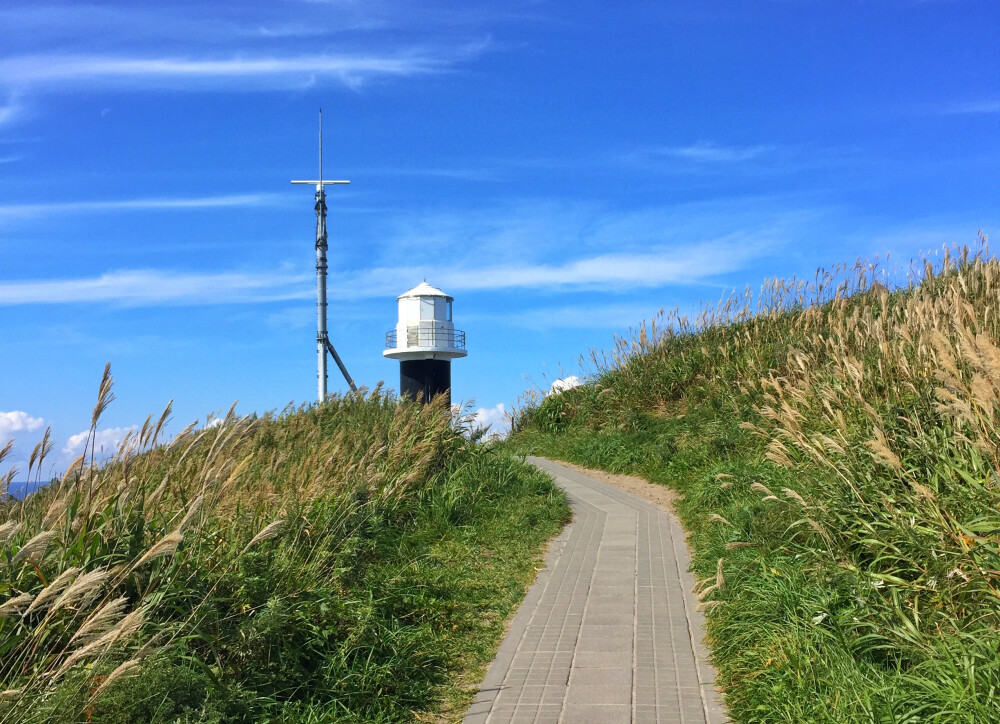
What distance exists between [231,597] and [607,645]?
2730 millimetres

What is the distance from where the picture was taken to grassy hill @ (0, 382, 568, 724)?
12.5 feet

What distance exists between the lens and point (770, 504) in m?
7.07

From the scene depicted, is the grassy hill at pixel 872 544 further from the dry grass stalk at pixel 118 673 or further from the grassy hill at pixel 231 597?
the dry grass stalk at pixel 118 673

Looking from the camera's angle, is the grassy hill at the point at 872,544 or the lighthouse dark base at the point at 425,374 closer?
the grassy hill at the point at 872,544

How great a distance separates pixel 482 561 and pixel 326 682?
3.19m

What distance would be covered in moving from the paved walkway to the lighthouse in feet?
74.2

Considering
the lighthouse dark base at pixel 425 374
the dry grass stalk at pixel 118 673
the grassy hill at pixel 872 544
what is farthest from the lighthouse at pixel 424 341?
the dry grass stalk at pixel 118 673

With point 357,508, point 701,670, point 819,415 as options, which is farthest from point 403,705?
point 819,415

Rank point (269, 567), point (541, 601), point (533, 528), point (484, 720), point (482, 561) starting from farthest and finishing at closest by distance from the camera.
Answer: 1. point (533, 528)
2. point (482, 561)
3. point (541, 601)
4. point (269, 567)
5. point (484, 720)

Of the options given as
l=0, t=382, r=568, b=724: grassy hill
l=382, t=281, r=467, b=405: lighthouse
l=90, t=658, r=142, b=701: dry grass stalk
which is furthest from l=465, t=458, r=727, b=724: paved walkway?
l=382, t=281, r=467, b=405: lighthouse

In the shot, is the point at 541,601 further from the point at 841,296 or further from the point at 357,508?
the point at 841,296

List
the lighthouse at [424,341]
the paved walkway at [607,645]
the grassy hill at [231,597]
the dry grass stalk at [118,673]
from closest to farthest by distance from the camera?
the dry grass stalk at [118,673]
the grassy hill at [231,597]
the paved walkway at [607,645]
the lighthouse at [424,341]

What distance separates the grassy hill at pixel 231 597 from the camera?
3799 mm

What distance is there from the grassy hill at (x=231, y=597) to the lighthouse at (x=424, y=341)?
23155 mm
